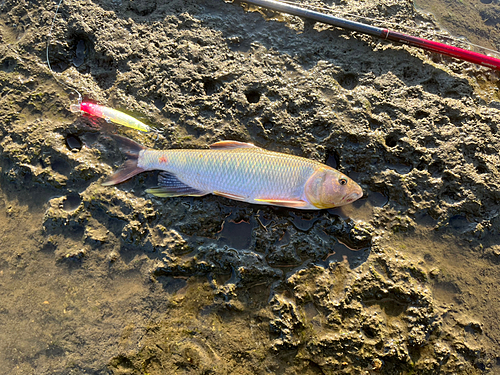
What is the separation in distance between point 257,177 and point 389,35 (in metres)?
2.52

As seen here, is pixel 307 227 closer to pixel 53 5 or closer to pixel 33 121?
pixel 33 121

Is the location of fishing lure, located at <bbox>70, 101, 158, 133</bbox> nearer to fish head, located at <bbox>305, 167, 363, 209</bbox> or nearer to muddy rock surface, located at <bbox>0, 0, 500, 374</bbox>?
muddy rock surface, located at <bbox>0, 0, 500, 374</bbox>

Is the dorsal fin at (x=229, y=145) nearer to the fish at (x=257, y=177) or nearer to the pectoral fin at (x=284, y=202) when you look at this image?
the fish at (x=257, y=177)

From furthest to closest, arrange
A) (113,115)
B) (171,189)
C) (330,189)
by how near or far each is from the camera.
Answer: (113,115)
(171,189)
(330,189)

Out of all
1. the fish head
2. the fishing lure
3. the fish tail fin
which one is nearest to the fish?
the fish head

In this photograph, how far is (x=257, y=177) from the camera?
9.85 ft

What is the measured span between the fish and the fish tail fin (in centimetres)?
15

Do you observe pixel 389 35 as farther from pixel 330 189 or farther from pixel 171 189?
pixel 171 189

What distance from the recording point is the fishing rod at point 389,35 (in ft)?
12.1

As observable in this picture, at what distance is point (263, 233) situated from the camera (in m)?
3.14

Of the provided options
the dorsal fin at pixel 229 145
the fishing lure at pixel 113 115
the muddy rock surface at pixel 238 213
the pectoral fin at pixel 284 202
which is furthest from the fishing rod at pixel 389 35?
the pectoral fin at pixel 284 202

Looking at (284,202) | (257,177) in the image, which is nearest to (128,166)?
(257,177)

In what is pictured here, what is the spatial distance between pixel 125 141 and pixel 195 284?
1748mm

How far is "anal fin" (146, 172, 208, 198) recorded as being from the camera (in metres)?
3.18
